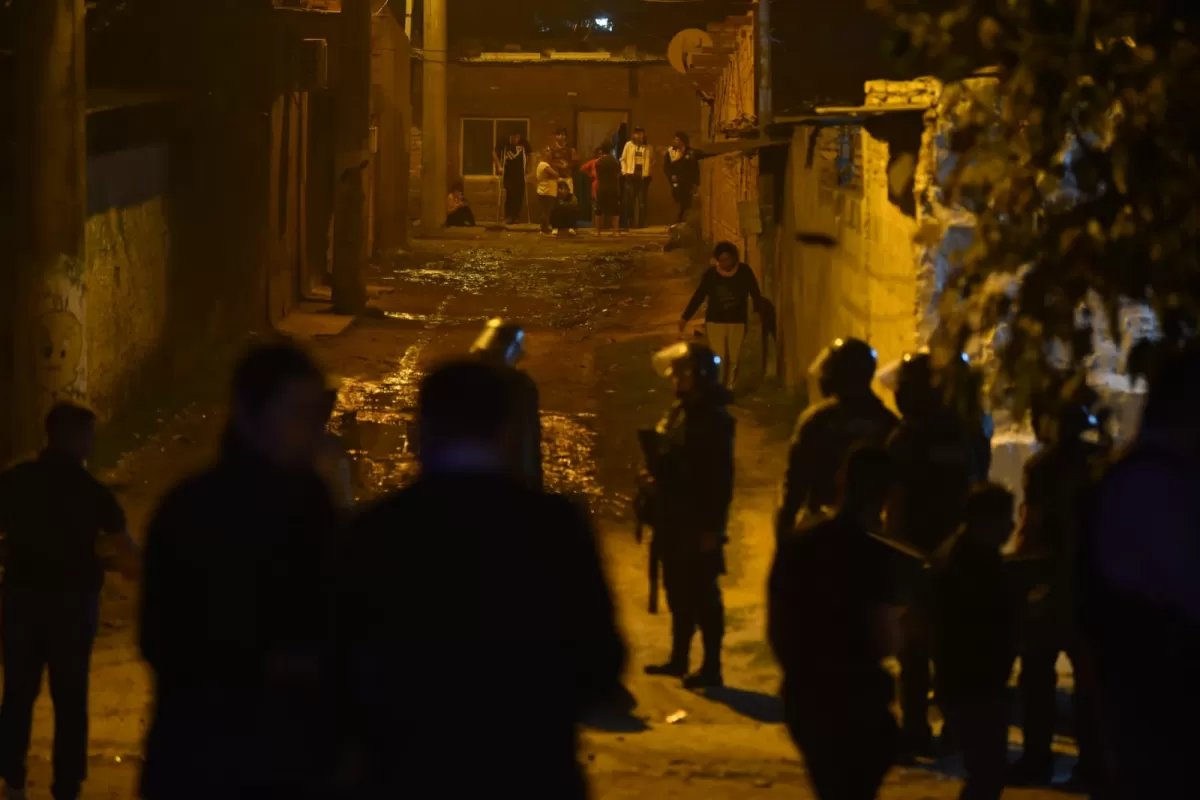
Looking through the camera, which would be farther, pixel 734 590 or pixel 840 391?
pixel 734 590

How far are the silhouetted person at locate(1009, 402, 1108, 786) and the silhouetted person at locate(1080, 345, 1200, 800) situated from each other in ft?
6.55

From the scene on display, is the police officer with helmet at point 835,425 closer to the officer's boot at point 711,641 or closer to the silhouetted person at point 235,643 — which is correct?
the officer's boot at point 711,641

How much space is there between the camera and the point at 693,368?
773cm

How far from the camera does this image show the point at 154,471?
12.4 meters

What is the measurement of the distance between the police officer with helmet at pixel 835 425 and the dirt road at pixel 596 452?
1073 mm

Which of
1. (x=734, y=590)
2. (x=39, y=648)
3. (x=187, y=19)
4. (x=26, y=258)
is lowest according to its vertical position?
A: (x=734, y=590)

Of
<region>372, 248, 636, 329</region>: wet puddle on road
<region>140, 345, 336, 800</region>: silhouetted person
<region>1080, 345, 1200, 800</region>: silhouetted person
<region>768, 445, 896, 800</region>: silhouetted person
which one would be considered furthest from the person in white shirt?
<region>140, 345, 336, 800</region>: silhouetted person

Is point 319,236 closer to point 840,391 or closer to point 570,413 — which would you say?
point 570,413

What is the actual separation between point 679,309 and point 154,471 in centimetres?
928

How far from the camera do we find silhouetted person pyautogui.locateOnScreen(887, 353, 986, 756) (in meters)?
6.85

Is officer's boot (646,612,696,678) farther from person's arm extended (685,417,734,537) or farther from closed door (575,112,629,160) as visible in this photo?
closed door (575,112,629,160)

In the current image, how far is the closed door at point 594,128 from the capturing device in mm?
38188

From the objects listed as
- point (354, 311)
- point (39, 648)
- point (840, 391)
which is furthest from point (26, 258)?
point (354, 311)

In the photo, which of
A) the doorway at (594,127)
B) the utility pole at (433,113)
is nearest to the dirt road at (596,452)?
the utility pole at (433,113)
